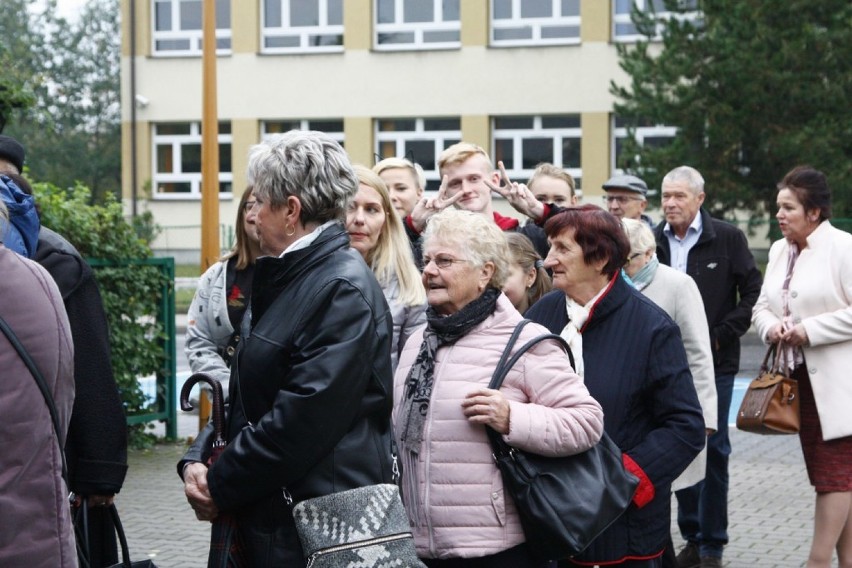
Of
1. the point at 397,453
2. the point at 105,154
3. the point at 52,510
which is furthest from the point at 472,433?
the point at 105,154

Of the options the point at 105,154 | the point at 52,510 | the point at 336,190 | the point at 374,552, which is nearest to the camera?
the point at 52,510

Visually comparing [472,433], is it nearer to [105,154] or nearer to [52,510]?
[52,510]

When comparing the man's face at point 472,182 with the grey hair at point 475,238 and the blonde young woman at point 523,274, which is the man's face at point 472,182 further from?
the grey hair at point 475,238

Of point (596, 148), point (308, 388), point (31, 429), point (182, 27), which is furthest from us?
point (182, 27)

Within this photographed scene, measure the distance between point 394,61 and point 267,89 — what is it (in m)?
3.74

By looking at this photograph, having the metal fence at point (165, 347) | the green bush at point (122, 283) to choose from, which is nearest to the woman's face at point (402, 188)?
the green bush at point (122, 283)

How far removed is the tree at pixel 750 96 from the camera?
23016 mm

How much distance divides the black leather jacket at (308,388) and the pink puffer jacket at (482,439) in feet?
1.06

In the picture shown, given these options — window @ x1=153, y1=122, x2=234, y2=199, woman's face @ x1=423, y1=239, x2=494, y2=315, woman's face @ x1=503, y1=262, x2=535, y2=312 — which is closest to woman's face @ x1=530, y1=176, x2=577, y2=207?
woman's face @ x1=503, y1=262, x2=535, y2=312

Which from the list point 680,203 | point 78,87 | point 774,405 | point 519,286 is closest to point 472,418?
point 519,286

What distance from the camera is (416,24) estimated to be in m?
36.7

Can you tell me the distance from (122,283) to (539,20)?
2670cm

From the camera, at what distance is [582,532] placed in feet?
13.0

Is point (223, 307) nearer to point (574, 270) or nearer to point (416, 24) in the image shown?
point (574, 270)
